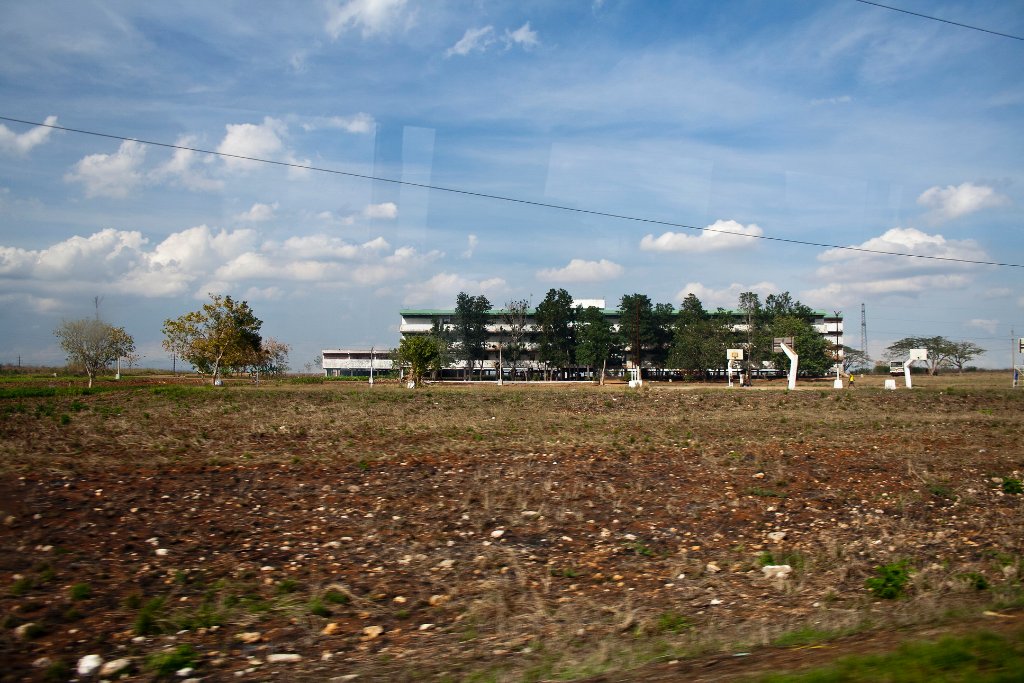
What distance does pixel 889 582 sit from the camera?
8.68 m

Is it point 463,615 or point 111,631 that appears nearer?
point 111,631

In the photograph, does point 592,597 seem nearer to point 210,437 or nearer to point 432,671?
point 432,671

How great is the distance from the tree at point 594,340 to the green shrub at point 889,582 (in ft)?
272

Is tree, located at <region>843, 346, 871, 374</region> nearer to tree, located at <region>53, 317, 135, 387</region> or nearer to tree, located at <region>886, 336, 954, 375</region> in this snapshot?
tree, located at <region>886, 336, 954, 375</region>

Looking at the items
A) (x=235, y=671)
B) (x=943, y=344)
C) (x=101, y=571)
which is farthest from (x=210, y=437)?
(x=943, y=344)

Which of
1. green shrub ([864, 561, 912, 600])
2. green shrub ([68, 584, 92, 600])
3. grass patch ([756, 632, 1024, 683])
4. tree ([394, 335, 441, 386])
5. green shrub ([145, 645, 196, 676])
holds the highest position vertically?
tree ([394, 335, 441, 386])

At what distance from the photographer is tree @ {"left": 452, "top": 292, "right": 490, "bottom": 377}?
343 ft

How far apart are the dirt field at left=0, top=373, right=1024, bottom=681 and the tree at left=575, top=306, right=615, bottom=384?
73.0 metres

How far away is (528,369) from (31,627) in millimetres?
100156

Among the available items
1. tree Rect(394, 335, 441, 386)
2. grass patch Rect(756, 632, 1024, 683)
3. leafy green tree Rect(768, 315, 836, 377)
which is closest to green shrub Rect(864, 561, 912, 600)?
grass patch Rect(756, 632, 1024, 683)

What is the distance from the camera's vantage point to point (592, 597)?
28.4 feet

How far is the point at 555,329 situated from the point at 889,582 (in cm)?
8815

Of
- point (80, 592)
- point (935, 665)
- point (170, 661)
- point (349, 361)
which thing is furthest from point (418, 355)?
point (349, 361)

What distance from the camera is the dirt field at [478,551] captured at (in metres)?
6.95
